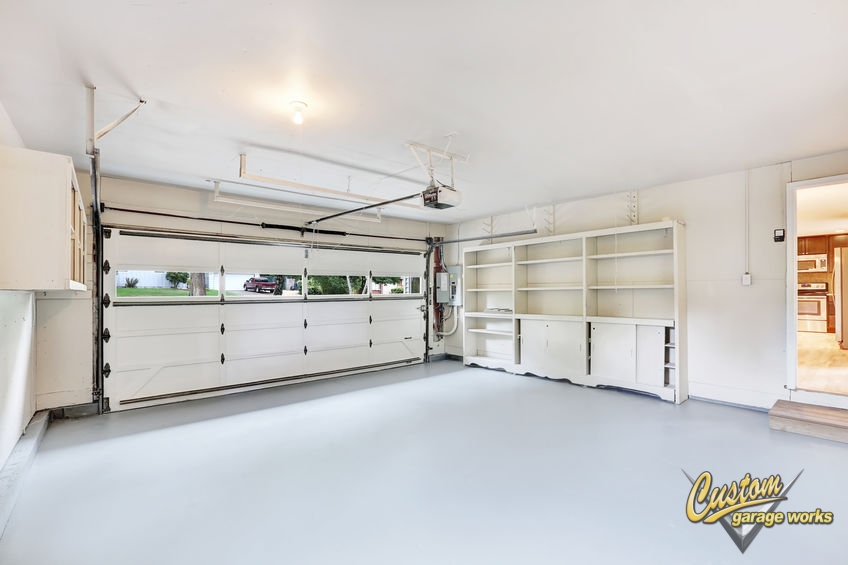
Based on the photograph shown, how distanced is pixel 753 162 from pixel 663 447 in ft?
9.96

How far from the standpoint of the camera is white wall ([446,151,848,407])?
4.16m

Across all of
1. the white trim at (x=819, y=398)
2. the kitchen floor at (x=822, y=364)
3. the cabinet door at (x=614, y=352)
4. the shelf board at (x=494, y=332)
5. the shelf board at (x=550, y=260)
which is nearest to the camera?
the white trim at (x=819, y=398)

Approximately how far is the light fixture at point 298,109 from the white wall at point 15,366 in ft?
7.65

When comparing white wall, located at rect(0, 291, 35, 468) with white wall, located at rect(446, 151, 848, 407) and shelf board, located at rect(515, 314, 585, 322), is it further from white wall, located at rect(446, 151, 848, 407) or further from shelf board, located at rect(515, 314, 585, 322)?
white wall, located at rect(446, 151, 848, 407)

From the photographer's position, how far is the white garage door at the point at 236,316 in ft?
15.0

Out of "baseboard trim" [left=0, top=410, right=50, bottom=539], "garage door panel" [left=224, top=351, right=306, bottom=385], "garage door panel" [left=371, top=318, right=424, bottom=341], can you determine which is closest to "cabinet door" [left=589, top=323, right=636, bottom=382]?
"garage door panel" [left=371, top=318, right=424, bottom=341]

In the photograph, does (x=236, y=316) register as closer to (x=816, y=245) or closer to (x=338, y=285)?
(x=338, y=285)

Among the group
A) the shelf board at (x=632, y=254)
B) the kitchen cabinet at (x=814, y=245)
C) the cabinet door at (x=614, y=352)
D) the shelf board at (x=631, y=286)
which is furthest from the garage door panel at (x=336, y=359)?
the kitchen cabinet at (x=814, y=245)

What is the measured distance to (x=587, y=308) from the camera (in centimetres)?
543

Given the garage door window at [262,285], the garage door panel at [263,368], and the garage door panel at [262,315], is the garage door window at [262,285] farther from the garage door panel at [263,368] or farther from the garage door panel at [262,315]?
the garage door panel at [263,368]

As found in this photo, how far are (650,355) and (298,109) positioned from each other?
4.62m

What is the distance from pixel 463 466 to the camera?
2963 millimetres

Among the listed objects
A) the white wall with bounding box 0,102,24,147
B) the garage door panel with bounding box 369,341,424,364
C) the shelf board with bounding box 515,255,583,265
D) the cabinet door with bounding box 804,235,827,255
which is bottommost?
the garage door panel with bounding box 369,341,424,364

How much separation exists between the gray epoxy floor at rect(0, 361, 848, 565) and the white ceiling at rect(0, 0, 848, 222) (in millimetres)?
2567
